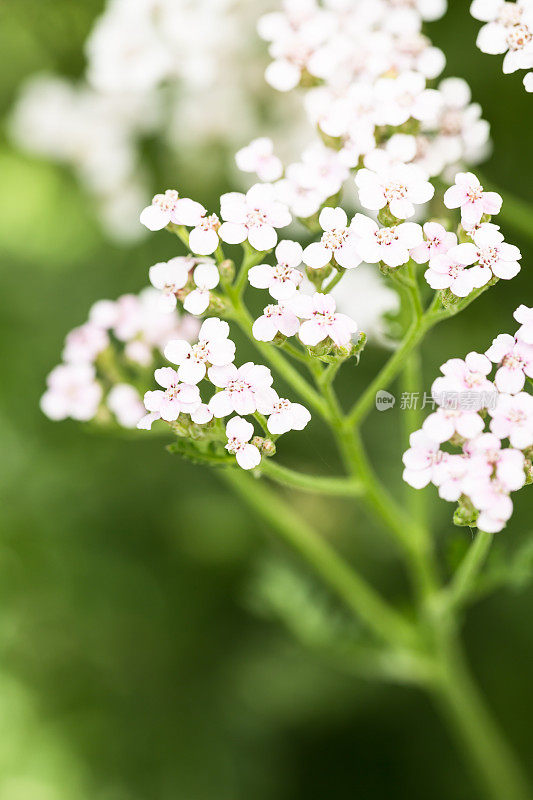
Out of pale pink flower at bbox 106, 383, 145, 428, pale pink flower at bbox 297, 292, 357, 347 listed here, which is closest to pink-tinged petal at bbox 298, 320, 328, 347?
pale pink flower at bbox 297, 292, 357, 347

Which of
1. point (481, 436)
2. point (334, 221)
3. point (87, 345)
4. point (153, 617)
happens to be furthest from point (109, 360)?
point (153, 617)

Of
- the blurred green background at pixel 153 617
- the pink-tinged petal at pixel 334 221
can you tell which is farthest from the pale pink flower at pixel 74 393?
the blurred green background at pixel 153 617

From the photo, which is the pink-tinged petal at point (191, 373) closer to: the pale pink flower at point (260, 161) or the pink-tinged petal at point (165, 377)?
the pink-tinged petal at point (165, 377)

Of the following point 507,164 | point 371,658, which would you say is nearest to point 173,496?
point 371,658

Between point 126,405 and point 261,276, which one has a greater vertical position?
point 126,405

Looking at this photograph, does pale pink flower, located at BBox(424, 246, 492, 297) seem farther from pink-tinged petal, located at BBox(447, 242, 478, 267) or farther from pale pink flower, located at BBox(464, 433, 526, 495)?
pale pink flower, located at BBox(464, 433, 526, 495)

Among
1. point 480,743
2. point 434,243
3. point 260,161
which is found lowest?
point 480,743

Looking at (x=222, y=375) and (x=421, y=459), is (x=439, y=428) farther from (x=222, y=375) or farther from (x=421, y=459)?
(x=222, y=375)

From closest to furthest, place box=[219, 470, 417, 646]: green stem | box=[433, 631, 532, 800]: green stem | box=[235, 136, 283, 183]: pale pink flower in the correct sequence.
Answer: box=[235, 136, 283, 183]: pale pink flower → box=[219, 470, 417, 646]: green stem → box=[433, 631, 532, 800]: green stem
